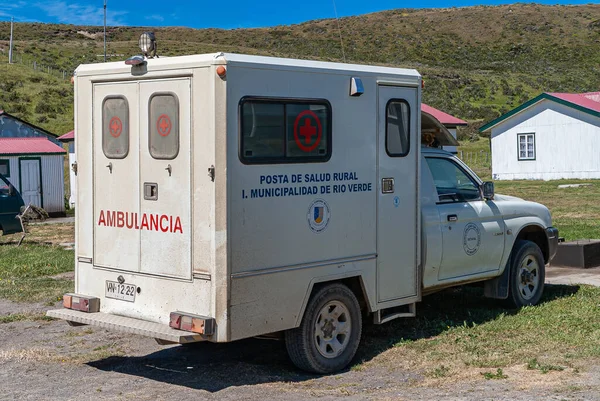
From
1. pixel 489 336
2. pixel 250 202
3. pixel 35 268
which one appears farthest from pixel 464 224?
pixel 35 268

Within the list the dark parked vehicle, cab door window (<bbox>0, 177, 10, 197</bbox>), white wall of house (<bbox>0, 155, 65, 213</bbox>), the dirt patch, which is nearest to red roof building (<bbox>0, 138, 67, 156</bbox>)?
white wall of house (<bbox>0, 155, 65, 213</bbox>)

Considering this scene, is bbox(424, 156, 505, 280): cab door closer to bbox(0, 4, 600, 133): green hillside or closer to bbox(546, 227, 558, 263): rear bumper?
bbox(546, 227, 558, 263): rear bumper

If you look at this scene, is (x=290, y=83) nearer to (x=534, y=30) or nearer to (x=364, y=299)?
(x=364, y=299)

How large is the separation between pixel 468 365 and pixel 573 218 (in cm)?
1367

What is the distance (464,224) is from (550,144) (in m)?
29.6

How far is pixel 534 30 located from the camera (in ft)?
316

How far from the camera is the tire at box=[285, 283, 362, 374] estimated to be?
738 centimetres

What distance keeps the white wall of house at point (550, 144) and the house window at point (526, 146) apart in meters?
0.17

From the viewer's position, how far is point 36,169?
26.3 m

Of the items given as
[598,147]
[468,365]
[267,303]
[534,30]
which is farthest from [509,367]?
[534,30]

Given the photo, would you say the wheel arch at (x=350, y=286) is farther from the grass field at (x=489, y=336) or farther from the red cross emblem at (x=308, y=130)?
the red cross emblem at (x=308, y=130)

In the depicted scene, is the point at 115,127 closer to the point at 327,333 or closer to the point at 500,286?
the point at 327,333

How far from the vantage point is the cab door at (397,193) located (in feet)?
26.6

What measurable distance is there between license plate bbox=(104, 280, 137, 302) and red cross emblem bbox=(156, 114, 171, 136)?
1349mm
